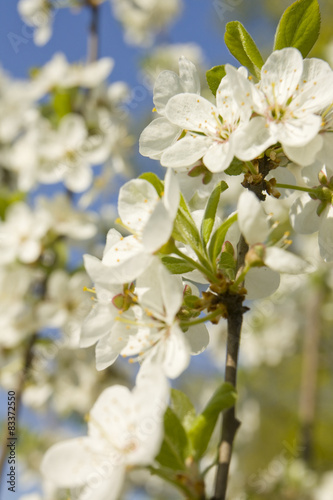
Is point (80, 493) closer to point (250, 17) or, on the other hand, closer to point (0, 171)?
point (0, 171)

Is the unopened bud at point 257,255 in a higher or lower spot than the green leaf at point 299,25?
lower

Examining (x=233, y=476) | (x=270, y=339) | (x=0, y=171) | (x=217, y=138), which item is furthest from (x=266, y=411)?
(x=217, y=138)

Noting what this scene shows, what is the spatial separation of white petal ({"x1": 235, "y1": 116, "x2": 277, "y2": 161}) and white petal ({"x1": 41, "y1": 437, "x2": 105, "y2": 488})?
40 centimetres

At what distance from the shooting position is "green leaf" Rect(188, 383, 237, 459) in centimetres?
62

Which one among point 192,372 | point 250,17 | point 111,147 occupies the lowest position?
point 192,372

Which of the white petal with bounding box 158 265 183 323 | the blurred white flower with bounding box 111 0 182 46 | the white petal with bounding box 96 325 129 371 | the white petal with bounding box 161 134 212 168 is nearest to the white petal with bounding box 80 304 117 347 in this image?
the white petal with bounding box 96 325 129 371

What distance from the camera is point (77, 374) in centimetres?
236

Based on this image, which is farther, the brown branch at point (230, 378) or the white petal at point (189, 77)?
the white petal at point (189, 77)

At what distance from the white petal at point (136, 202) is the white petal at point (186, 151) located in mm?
46

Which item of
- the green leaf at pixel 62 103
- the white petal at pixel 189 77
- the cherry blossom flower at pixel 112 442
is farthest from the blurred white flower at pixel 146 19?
the cherry blossom flower at pixel 112 442

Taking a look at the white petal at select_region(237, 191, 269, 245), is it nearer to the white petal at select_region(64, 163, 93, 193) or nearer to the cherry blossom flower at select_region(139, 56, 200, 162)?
the cherry blossom flower at select_region(139, 56, 200, 162)

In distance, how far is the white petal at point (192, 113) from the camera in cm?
76

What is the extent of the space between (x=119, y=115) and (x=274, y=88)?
65.9 inches

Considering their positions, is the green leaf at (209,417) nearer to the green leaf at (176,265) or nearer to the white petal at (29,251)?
the green leaf at (176,265)
